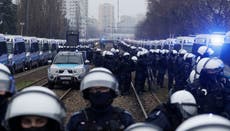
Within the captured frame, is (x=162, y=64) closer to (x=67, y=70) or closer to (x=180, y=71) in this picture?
(x=67, y=70)

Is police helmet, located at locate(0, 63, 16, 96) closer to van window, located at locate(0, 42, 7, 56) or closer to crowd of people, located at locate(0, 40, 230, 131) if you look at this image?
crowd of people, located at locate(0, 40, 230, 131)

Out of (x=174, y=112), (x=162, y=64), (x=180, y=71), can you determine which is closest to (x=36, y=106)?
(x=174, y=112)

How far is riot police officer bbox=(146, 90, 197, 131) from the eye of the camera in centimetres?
534

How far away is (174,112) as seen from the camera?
5.55 m

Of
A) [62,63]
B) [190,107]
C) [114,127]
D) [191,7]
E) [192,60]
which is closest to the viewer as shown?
[114,127]

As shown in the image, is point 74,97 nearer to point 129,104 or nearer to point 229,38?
point 129,104

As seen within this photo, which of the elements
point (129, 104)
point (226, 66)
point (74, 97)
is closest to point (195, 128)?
point (226, 66)

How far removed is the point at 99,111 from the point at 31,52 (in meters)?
40.3

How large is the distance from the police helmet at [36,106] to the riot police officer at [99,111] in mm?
620

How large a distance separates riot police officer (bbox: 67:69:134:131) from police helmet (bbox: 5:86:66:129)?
62 cm

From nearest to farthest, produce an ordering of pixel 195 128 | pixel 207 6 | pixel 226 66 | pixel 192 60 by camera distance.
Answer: pixel 195 128, pixel 226 66, pixel 192 60, pixel 207 6

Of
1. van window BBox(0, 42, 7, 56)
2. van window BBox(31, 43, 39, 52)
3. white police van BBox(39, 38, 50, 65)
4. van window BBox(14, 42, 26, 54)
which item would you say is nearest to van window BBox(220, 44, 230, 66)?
van window BBox(0, 42, 7, 56)

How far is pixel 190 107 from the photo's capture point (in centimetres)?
567

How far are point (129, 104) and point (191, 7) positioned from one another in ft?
110
